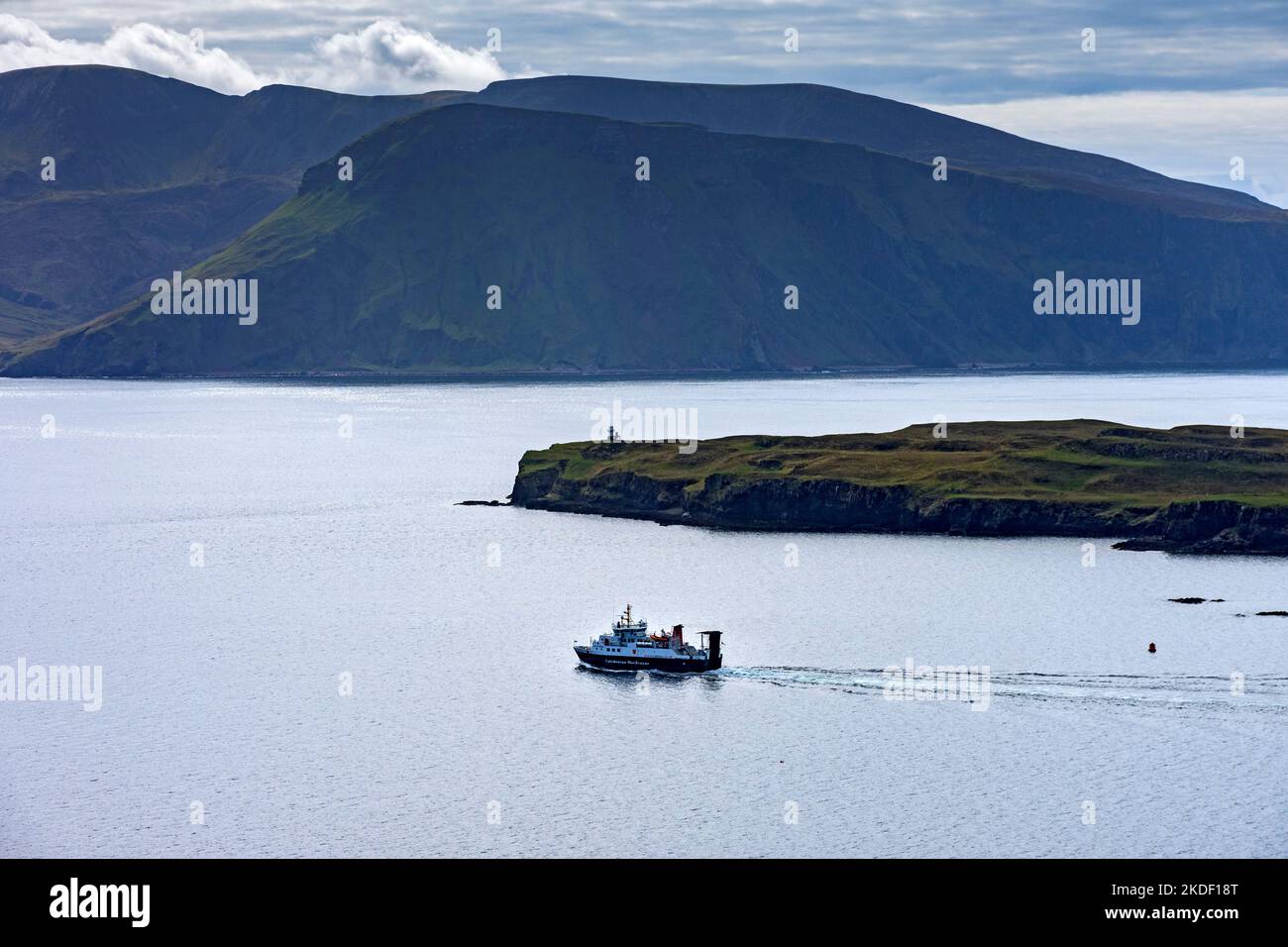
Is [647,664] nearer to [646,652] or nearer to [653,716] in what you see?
[646,652]

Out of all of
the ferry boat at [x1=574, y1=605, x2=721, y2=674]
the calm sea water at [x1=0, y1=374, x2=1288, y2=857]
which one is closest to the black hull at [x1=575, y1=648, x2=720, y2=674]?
the ferry boat at [x1=574, y1=605, x2=721, y2=674]

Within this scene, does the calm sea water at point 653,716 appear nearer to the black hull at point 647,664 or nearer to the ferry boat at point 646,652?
the ferry boat at point 646,652

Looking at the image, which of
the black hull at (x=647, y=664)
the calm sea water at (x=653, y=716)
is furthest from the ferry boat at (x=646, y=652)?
the calm sea water at (x=653, y=716)

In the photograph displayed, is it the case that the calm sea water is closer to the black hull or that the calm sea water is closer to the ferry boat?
the ferry boat

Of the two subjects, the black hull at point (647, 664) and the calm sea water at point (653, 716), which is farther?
the black hull at point (647, 664)

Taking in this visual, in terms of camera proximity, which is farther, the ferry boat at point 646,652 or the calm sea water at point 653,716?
the ferry boat at point 646,652

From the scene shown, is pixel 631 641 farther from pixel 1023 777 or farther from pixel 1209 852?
pixel 1209 852
